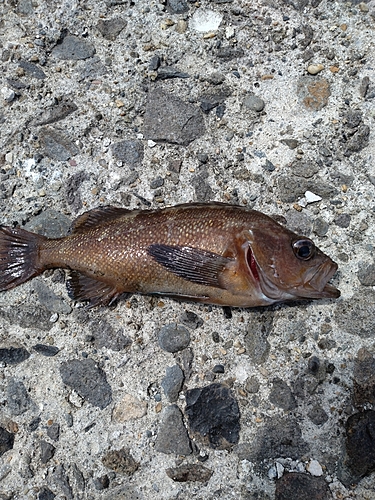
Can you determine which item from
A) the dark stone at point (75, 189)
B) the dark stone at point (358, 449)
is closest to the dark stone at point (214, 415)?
the dark stone at point (358, 449)

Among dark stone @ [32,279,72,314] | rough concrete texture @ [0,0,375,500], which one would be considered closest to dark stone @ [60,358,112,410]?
rough concrete texture @ [0,0,375,500]

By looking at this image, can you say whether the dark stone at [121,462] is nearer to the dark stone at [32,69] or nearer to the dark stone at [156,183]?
the dark stone at [156,183]

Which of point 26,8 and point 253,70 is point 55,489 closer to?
point 253,70

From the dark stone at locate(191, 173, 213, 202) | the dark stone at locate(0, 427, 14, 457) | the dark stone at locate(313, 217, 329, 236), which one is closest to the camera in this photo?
the dark stone at locate(0, 427, 14, 457)

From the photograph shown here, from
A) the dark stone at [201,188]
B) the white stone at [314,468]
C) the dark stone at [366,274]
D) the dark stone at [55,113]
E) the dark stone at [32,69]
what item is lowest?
the white stone at [314,468]

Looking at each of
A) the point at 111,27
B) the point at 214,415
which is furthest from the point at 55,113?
the point at 214,415

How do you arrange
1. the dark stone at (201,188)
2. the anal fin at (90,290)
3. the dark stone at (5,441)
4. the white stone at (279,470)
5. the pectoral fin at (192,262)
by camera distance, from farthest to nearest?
1. the dark stone at (201,188)
2. the anal fin at (90,290)
3. the dark stone at (5,441)
4. the white stone at (279,470)
5. the pectoral fin at (192,262)

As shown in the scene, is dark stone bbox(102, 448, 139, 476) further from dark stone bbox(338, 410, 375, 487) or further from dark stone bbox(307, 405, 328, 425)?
dark stone bbox(338, 410, 375, 487)
